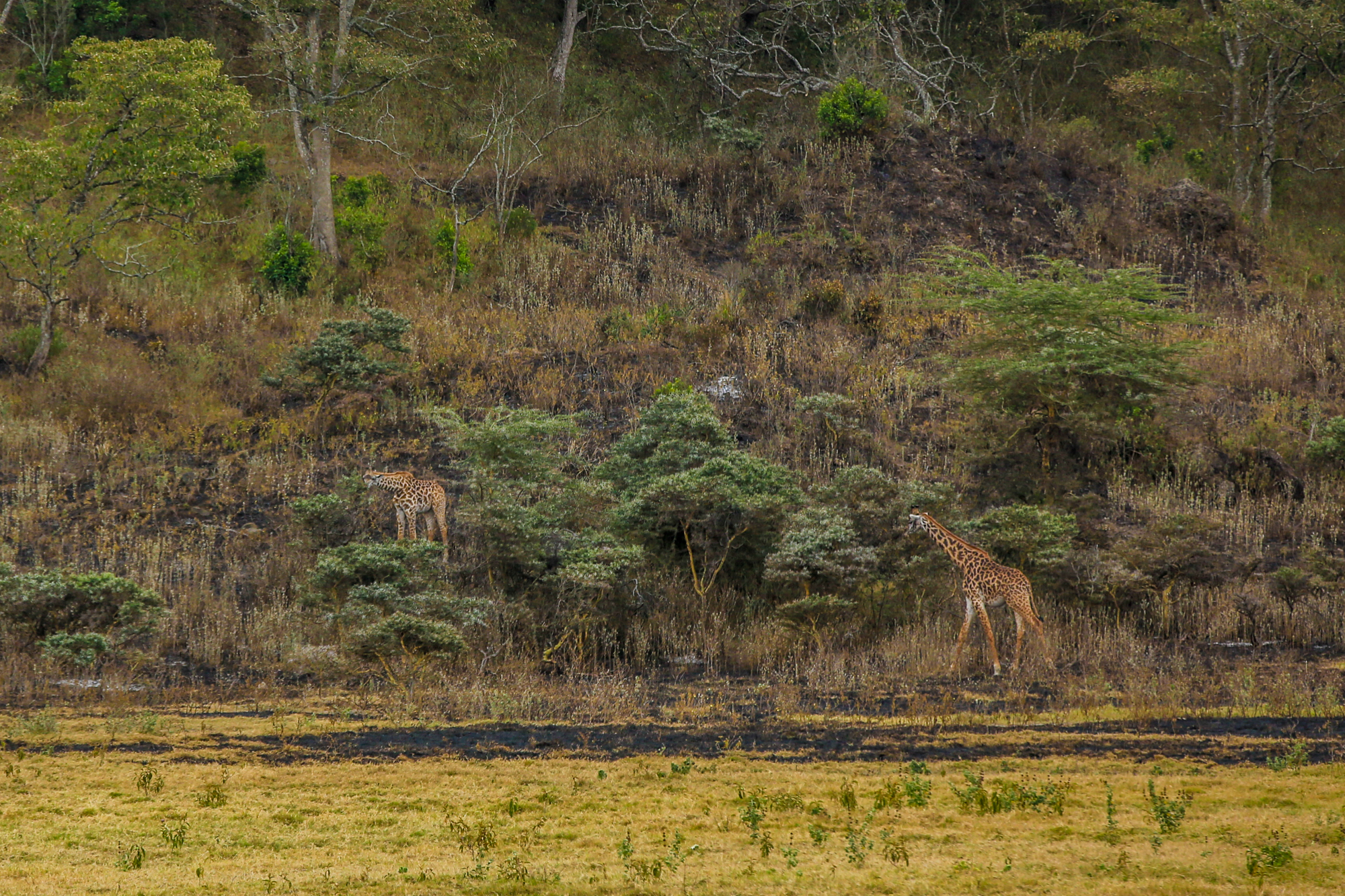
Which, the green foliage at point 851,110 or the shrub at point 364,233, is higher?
the green foliage at point 851,110

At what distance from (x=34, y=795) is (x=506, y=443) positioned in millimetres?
7302

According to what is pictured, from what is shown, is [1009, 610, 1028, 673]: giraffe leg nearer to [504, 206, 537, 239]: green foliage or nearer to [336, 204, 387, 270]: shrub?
[504, 206, 537, 239]: green foliage

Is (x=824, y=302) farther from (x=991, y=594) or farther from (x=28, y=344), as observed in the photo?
(x=28, y=344)

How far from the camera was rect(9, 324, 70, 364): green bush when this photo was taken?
66.0ft

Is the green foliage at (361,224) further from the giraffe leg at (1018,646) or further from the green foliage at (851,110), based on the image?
the giraffe leg at (1018,646)

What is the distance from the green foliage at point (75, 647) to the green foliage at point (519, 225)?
13.7 meters

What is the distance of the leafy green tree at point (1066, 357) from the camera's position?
16.0 m

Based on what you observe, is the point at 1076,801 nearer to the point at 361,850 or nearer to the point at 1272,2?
the point at 361,850

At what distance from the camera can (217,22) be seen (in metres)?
28.5

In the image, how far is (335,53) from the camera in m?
23.6

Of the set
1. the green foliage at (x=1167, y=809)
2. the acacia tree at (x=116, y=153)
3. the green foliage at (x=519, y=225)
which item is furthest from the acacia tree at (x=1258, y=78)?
the green foliage at (x=1167, y=809)

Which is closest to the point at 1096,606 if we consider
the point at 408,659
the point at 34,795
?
the point at 408,659

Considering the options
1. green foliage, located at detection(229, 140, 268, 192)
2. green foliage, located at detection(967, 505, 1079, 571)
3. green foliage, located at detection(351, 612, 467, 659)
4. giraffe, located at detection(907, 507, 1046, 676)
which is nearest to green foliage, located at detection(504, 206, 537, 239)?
green foliage, located at detection(229, 140, 268, 192)

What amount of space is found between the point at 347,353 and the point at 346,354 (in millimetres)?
27
